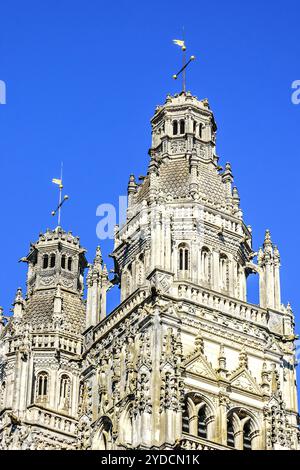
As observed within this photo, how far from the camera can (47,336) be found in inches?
2908

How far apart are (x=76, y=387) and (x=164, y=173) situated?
11242 millimetres

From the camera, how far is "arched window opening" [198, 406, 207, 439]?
5962 cm

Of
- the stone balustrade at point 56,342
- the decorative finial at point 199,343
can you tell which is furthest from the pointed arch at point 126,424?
the stone balustrade at point 56,342

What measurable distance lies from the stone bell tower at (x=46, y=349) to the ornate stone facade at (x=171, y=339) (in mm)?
81

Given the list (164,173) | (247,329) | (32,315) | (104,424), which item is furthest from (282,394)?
(32,315)

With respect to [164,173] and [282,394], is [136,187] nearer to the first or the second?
[164,173]

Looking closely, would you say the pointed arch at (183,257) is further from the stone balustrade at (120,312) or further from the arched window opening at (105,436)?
the arched window opening at (105,436)

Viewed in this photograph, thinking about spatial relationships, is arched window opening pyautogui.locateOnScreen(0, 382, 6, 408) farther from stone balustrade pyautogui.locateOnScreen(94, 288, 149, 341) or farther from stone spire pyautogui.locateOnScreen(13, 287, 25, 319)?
stone balustrade pyautogui.locateOnScreen(94, 288, 149, 341)

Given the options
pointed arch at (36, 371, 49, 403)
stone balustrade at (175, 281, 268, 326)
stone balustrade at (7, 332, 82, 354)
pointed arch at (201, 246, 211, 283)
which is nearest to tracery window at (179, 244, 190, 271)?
pointed arch at (201, 246, 211, 283)

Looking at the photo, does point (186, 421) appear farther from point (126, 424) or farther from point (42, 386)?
point (42, 386)

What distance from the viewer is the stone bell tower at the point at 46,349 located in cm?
6956

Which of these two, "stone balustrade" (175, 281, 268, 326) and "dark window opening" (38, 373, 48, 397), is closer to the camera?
"stone balustrade" (175, 281, 268, 326)

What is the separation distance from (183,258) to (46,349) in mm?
11091

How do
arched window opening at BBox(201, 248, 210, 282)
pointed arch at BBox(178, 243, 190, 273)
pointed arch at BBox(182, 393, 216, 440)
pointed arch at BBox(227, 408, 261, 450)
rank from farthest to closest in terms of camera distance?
arched window opening at BBox(201, 248, 210, 282) < pointed arch at BBox(178, 243, 190, 273) < pointed arch at BBox(227, 408, 261, 450) < pointed arch at BBox(182, 393, 216, 440)
